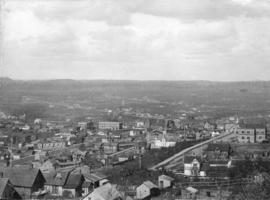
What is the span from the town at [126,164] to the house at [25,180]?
1.9 inches

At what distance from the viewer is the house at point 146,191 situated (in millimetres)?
21750

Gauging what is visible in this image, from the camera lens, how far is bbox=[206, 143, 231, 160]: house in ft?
104

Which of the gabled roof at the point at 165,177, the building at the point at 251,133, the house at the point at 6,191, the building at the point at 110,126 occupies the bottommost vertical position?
the building at the point at 110,126

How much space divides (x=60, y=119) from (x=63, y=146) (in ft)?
84.0

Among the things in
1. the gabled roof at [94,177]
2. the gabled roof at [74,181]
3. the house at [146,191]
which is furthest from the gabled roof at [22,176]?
the house at [146,191]

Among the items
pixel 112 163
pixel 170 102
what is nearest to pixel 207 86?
pixel 170 102

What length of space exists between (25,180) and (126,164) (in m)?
10.9

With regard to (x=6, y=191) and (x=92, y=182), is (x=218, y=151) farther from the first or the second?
(x=6, y=191)

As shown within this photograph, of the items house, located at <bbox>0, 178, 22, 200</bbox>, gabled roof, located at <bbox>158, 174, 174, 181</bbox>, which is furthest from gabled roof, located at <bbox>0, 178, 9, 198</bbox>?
gabled roof, located at <bbox>158, 174, 174, 181</bbox>

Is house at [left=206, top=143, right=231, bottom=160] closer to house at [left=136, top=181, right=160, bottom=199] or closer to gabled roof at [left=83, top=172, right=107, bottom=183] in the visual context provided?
gabled roof at [left=83, top=172, right=107, bottom=183]

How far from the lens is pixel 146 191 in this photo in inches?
865

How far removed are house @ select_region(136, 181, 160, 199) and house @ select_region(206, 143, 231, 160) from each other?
9.75 metres

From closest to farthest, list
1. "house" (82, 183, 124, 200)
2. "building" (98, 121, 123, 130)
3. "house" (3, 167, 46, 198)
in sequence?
"house" (82, 183, 124, 200) < "house" (3, 167, 46, 198) < "building" (98, 121, 123, 130)

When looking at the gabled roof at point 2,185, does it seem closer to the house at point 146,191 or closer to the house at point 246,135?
the house at point 146,191
